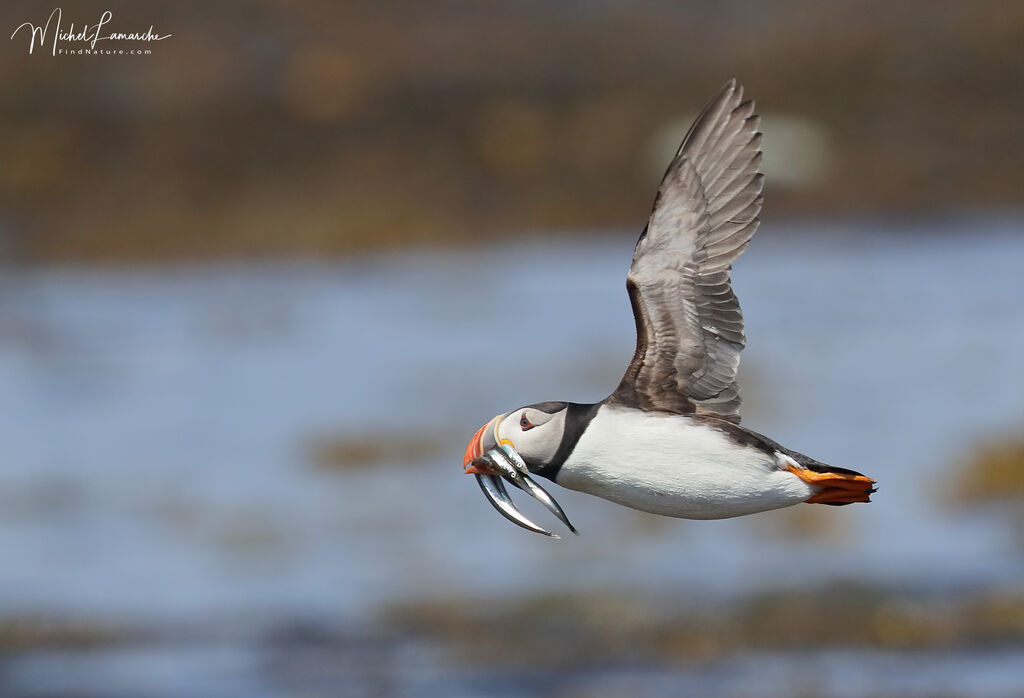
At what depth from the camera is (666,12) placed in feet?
143

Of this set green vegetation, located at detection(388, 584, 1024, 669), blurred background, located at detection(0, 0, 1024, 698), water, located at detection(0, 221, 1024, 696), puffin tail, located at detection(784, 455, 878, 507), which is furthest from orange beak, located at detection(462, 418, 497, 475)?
blurred background, located at detection(0, 0, 1024, 698)

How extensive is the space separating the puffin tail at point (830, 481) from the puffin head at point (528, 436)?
1.05 meters

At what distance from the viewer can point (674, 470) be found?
840 cm

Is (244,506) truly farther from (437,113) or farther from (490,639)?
(437,113)

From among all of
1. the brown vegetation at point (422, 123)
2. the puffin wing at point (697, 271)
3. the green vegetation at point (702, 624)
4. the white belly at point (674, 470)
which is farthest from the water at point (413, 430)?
the white belly at point (674, 470)

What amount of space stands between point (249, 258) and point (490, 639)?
54.9ft

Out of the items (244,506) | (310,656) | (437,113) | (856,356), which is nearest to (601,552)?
(310,656)

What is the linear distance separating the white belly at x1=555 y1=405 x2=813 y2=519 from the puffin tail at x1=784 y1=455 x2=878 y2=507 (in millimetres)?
44

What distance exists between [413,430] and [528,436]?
2556 cm

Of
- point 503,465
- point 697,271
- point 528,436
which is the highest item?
point 697,271

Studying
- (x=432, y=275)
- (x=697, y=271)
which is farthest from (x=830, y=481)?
(x=432, y=275)

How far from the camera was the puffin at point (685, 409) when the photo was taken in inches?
331

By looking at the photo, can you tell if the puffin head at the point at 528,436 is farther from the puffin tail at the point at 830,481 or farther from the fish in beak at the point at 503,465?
the puffin tail at the point at 830,481

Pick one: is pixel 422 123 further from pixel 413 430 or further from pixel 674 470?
pixel 674 470
